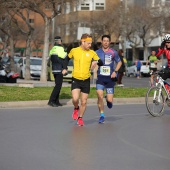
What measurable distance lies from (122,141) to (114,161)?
2195mm

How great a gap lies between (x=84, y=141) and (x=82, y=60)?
2.83 m

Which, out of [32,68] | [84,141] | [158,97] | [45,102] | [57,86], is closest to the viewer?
[84,141]

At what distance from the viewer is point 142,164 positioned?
8820 millimetres

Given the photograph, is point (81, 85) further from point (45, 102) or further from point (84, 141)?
point (45, 102)

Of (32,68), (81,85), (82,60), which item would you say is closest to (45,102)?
(81,85)

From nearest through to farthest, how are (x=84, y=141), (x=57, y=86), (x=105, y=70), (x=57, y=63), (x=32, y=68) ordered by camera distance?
1. (x=84, y=141)
2. (x=105, y=70)
3. (x=57, y=63)
4. (x=57, y=86)
5. (x=32, y=68)

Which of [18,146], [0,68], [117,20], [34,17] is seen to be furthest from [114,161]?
[34,17]

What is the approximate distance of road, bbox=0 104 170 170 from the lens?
8.86 m

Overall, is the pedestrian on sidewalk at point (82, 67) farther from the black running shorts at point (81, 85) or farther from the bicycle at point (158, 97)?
the bicycle at point (158, 97)

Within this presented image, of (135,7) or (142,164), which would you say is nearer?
(142,164)

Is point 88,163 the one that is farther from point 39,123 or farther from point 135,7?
point 135,7

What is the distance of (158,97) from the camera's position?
1530cm

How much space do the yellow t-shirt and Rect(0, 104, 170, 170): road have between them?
1.11 m

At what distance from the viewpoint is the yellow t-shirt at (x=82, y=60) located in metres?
13.6
